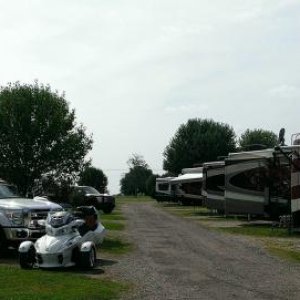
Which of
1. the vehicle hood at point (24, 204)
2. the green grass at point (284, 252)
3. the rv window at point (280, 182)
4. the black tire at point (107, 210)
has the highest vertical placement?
the rv window at point (280, 182)

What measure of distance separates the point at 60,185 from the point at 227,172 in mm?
9317

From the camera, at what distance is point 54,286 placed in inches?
417

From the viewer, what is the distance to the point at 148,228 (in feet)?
85.3

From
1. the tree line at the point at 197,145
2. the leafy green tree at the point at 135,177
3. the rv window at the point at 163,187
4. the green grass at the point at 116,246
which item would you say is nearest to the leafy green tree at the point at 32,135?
the green grass at the point at 116,246

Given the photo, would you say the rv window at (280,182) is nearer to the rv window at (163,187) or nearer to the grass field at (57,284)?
the grass field at (57,284)

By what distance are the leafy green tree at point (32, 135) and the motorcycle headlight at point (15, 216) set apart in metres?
6.42

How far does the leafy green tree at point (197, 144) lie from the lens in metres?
72.5

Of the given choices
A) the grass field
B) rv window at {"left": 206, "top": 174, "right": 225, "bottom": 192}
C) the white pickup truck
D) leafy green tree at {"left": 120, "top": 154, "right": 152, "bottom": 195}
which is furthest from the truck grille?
leafy green tree at {"left": 120, "top": 154, "right": 152, "bottom": 195}

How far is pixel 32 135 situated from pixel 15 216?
21.9 feet

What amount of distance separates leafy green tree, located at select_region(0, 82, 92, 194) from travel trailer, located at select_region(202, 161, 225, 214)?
1352 centimetres

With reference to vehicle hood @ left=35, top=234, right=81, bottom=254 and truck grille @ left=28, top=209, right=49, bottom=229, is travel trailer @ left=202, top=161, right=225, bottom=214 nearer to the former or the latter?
truck grille @ left=28, top=209, right=49, bottom=229

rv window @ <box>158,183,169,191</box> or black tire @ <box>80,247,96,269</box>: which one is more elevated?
rv window @ <box>158,183,169,191</box>

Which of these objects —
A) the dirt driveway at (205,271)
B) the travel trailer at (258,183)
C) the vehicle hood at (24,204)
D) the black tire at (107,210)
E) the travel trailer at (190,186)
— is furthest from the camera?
the travel trailer at (190,186)

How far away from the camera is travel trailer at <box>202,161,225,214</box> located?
34.8 meters
